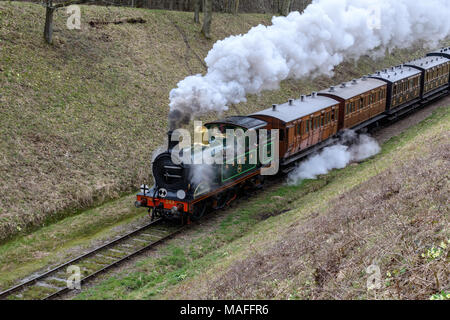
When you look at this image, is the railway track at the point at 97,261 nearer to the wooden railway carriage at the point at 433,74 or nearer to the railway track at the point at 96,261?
the railway track at the point at 96,261

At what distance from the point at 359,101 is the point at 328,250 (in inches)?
635

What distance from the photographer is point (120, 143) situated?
1969 cm

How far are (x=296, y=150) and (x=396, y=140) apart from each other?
6781 millimetres

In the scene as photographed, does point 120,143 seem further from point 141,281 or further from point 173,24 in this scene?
point 173,24

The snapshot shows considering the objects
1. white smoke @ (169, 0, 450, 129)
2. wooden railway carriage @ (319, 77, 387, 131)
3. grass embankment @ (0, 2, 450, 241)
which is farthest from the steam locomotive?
grass embankment @ (0, 2, 450, 241)

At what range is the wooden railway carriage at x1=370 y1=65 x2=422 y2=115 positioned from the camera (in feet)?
85.0

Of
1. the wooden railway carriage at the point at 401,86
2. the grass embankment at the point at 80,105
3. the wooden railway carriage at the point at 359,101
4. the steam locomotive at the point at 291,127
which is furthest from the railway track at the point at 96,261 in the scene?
the wooden railway carriage at the point at 401,86

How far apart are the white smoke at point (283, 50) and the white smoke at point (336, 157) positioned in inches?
149

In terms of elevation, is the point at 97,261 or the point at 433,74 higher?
the point at 433,74

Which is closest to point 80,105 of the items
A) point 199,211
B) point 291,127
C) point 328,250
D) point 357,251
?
point 199,211

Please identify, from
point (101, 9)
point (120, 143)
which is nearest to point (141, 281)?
point (120, 143)

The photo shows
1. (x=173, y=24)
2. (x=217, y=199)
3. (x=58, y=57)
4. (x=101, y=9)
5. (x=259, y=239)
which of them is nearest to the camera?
(x=259, y=239)

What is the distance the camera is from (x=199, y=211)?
50.6 ft

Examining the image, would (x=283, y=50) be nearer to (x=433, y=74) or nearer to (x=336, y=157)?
(x=336, y=157)
